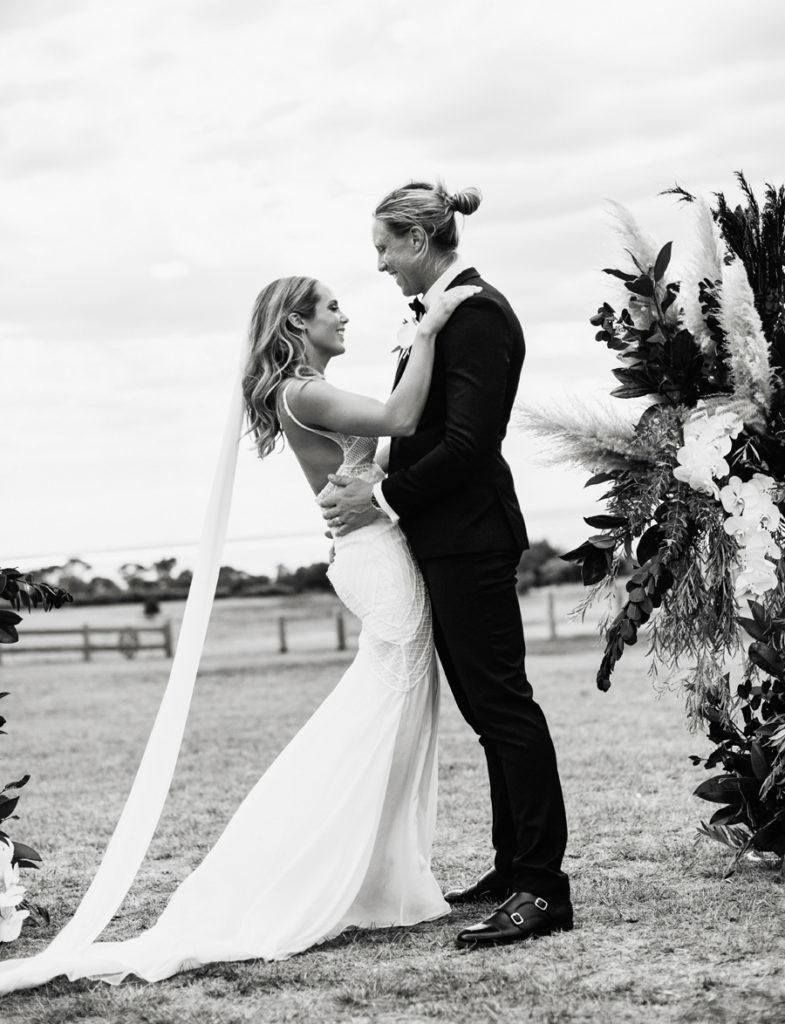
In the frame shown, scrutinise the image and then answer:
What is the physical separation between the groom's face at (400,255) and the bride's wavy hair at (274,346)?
27 centimetres

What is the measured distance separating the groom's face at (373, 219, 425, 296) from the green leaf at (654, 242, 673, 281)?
802mm

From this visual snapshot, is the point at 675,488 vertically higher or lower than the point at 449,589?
higher

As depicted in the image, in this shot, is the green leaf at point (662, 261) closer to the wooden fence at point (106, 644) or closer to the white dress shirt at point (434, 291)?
the white dress shirt at point (434, 291)

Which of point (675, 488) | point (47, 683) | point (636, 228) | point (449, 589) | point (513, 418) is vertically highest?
point (636, 228)

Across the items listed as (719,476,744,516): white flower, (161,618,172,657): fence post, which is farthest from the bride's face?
(161,618,172,657): fence post

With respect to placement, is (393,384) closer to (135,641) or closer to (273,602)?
(273,602)

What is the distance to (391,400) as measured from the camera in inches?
164

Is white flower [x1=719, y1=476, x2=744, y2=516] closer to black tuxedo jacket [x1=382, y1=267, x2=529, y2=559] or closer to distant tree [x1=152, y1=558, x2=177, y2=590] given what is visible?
black tuxedo jacket [x1=382, y1=267, x2=529, y2=559]

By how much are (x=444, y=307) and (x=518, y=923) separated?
1.96 m

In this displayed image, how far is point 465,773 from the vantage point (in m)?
7.82

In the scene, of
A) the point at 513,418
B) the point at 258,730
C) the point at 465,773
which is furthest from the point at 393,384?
the point at 258,730

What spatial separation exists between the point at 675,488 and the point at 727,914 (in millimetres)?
1426

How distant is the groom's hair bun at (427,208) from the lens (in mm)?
4227

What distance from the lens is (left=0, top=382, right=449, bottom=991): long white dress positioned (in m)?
4.04
